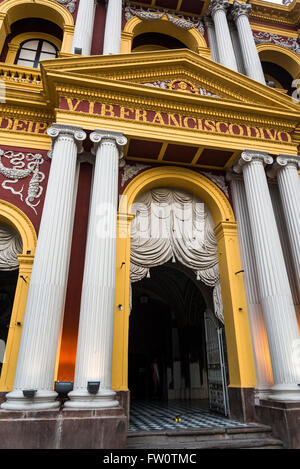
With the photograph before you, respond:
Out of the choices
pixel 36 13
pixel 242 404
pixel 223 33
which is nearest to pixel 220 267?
pixel 242 404

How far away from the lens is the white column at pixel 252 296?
6.71 m

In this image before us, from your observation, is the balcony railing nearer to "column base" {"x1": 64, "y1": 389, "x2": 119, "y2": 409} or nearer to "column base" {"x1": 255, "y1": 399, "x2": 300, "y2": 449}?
"column base" {"x1": 64, "y1": 389, "x2": 119, "y2": 409}

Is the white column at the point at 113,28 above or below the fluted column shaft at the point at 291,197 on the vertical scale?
above

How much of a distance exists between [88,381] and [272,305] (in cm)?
392

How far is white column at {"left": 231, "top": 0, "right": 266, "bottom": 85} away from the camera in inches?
403

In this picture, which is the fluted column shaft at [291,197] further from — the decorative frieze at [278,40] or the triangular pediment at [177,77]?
the decorative frieze at [278,40]

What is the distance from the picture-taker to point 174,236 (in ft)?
26.7

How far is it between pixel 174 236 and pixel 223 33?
7.72 metres

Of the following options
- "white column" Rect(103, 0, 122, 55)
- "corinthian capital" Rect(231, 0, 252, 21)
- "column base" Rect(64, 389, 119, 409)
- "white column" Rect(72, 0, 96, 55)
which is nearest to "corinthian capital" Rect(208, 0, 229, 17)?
"corinthian capital" Rect(231, 0, 252, 21)

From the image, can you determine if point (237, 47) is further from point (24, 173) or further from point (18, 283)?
point (18, 283)

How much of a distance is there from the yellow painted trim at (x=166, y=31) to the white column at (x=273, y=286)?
589 cm

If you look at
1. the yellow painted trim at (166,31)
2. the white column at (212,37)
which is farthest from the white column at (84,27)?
the white column at (212,37)

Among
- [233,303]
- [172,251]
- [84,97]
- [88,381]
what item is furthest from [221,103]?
[88,381]

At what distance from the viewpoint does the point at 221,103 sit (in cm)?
797
